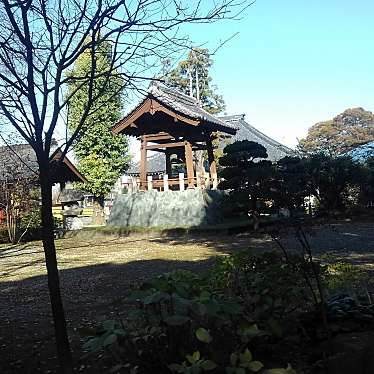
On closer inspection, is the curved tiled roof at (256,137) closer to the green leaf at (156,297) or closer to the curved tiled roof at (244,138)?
the curved tiled roof at (244,138)

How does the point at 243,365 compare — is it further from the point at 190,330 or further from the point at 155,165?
the point at 155,165

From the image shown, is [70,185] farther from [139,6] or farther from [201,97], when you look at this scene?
[139,6]

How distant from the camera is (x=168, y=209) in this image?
1752cm

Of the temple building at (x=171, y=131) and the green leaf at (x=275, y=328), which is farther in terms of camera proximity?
the temple building at (x=171, y=131)

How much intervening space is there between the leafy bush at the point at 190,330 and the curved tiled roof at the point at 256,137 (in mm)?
30477

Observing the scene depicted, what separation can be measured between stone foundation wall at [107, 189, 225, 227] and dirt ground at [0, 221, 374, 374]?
2.14 m

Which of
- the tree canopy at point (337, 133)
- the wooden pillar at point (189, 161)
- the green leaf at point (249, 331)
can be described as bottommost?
the green leaf at point (249, 331)

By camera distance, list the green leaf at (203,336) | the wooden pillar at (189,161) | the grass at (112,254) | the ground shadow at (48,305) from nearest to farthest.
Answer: the green leaf at (203,336) < the ground shadow at (48,305) < the grass at (112,254) < the wooden pillar at (189,161)

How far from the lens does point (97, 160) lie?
26.7 m

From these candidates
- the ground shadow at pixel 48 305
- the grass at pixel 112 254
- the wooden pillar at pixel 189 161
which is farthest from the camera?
the wooden pillar at pixel 189 161

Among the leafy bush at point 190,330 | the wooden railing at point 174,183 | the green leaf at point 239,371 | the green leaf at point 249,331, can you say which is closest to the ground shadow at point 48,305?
the leafy bush at point 190,330

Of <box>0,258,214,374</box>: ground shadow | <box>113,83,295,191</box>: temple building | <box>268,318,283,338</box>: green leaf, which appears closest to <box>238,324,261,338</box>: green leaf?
<box>268,318,283,338</box>: green leaf

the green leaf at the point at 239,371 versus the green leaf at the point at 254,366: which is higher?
the green leaf at the point at 254,366

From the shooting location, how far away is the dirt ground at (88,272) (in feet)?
12.6
